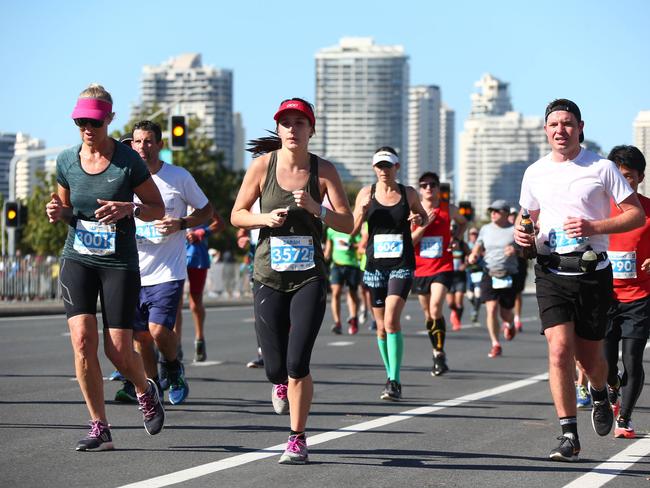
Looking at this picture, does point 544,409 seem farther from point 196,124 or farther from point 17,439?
point 196,124

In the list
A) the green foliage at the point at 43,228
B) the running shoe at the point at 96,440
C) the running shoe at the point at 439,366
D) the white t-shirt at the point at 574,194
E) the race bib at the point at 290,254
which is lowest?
the green foliage at the point at 43,228

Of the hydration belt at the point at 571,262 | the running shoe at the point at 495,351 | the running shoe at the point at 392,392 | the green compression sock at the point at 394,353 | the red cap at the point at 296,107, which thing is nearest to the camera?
the red cap at the point at 296,107

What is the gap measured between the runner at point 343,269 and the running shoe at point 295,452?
14.7 meters

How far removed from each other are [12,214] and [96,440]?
96.5ft

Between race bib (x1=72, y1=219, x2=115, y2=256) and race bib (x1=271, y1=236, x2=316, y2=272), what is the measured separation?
96 centimetres

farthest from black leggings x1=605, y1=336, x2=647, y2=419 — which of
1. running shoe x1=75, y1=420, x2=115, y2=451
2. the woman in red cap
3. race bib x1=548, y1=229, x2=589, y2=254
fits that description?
running shoe x1=75, y1=420, x2=115, y2=451

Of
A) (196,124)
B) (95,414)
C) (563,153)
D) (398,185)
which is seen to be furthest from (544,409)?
(196,124)

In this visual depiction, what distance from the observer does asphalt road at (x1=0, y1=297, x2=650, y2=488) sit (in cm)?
751

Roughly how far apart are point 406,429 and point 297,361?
2093mm

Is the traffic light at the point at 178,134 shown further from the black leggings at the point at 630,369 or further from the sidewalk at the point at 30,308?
the black leggings at the point at 630,369

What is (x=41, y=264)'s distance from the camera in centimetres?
3700

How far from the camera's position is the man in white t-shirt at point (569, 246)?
8148mm

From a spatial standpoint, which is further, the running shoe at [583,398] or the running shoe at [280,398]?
the running shoe at [583,398]

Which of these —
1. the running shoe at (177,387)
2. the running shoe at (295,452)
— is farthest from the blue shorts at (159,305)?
the running shoe at (295,452)
